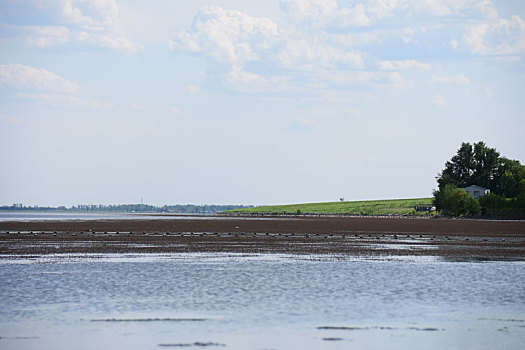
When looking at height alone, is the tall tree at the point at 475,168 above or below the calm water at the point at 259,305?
above

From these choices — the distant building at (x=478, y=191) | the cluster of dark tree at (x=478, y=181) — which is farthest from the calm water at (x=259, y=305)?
the distant building at (x=478, y=191)

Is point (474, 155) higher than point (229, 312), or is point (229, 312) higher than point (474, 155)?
point (474, 155)

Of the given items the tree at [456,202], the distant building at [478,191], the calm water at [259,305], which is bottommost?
the calm water at [259,305]

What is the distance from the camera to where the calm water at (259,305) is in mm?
19609

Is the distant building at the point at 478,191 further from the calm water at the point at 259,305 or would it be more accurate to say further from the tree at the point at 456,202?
the calm water at the point at 259,305

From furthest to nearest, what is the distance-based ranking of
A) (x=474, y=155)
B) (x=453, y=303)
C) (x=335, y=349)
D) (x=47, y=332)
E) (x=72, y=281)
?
(x=474, y=155) < (x=72, y=281) < (x=453, y=303) < (x=47, y=332) < (x=335, y=349)

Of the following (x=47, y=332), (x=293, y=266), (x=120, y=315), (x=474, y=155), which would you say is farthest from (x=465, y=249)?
(x=474, y=155)

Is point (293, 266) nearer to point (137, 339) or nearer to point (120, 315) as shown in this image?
point (120, 315)

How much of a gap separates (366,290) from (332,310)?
5.45 metres

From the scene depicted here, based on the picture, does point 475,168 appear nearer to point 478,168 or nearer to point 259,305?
point 478,168

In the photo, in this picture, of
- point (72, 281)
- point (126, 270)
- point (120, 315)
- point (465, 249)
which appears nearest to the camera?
point (120, 315)

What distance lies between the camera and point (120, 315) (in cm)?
2333

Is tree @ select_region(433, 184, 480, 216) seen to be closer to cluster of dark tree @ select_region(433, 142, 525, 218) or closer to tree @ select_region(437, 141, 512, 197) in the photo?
cluster of dark tree @ select_region(433, 142, 525, 218)

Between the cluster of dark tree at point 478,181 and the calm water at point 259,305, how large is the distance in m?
116
